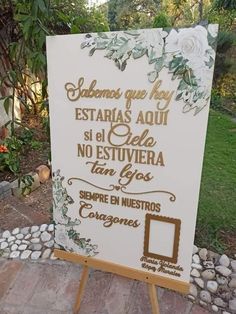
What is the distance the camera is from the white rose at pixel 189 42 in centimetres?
90

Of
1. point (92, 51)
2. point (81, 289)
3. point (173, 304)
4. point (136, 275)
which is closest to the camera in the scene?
point (92, 51)

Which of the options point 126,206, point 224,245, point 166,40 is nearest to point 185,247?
point 126,206

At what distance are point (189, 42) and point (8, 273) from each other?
5.14 ft

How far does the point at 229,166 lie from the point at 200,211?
1.08 metres

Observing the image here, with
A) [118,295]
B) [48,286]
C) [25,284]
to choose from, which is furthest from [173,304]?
[25,284]

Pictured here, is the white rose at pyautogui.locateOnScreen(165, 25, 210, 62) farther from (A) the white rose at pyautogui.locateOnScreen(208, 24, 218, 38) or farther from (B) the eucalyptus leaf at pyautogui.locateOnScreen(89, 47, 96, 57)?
(B) the eucalyptus leaf at pyautogui.locateOnScreen(89, 47, 96, 57)

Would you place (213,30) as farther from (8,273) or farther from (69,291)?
(8,273)

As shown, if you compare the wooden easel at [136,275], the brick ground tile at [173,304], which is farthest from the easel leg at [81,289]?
the brick ground tile at [173,304]

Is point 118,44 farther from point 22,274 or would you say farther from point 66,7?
point 66,7

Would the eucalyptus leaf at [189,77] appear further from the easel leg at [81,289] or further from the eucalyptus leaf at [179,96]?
the easel leg at [81,289]

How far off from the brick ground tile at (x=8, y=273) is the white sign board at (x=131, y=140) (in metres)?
0.65

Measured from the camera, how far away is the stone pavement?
4.91 ft

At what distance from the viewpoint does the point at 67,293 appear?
160 centimetres

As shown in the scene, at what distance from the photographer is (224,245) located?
6.25 ft
